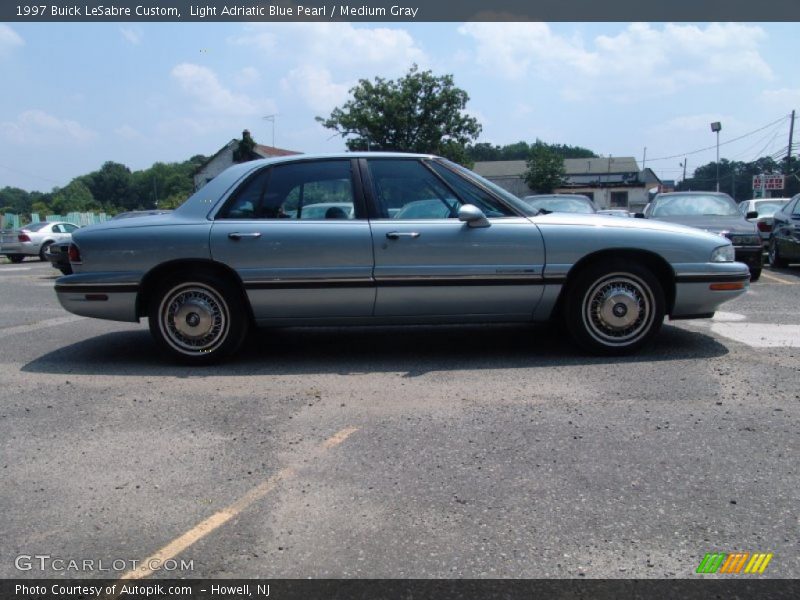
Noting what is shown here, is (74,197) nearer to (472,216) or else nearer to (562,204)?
(562,204)

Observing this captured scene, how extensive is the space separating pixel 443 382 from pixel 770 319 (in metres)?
3.97

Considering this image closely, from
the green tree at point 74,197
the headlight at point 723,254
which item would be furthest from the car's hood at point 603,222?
the green tree at point 74,197

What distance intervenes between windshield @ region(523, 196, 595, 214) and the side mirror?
6946mm

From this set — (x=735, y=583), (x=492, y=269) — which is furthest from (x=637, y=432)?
(x=492, y=269)

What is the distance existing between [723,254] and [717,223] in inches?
224

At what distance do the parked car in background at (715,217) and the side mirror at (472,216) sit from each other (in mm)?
5837

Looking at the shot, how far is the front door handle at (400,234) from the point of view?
4.99 metres

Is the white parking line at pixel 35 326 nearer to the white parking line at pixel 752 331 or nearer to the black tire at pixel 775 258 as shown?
the white parking line at pixel 752 331

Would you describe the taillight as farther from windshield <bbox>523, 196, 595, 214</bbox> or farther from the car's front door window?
windshield <bbox>523, 196, 595, 214</bbox>

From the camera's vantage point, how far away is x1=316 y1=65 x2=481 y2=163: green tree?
4516 centimetres

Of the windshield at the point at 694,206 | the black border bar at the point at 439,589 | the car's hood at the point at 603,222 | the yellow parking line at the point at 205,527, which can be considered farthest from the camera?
the windshield at the point at 694,206

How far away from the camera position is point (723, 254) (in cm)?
520

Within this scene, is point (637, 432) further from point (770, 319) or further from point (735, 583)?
point (770, 319)

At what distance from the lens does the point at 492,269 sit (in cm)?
502
